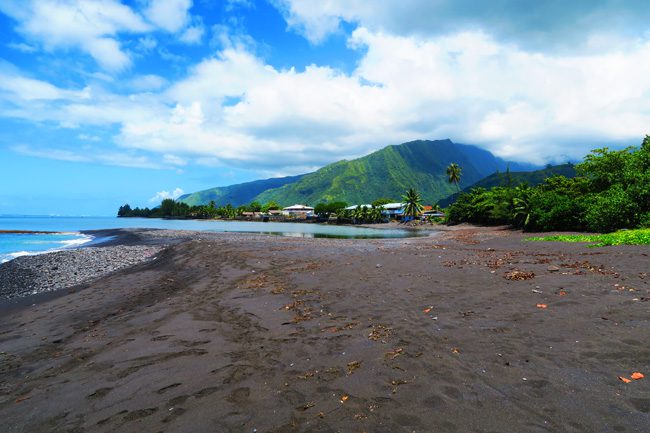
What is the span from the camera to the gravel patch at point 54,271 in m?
17.6

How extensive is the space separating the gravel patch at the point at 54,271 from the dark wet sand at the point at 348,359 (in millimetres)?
6267

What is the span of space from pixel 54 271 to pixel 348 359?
2466 cm

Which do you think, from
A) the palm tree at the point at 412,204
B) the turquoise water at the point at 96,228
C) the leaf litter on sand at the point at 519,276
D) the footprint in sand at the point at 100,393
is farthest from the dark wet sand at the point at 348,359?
the palm tree at the point at 412,204

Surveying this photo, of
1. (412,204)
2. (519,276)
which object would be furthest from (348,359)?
(412,204)

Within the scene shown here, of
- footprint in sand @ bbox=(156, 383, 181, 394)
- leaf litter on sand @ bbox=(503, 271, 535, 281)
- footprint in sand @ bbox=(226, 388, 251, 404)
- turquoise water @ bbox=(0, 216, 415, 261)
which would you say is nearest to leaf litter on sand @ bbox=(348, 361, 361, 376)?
footprint in sand @ bbox=(226, 388, 251, 404)

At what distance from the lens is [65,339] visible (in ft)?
29.9

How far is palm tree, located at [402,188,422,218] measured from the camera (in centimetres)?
11385

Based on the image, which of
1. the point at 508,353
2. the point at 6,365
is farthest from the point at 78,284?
the point at 508,353

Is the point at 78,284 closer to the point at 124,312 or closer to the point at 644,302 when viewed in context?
the point at 124,312

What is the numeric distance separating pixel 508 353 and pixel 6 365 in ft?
35.7

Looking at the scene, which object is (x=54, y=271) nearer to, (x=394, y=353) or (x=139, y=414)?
(x=139, y=414)

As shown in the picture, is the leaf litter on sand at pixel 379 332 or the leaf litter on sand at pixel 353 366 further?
the leaf litter on sand at pixel 379 332

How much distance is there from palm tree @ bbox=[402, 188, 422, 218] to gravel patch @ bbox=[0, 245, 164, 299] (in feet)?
313

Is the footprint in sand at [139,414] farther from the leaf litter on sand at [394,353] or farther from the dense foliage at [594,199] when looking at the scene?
the dense foliage at [594,199]
